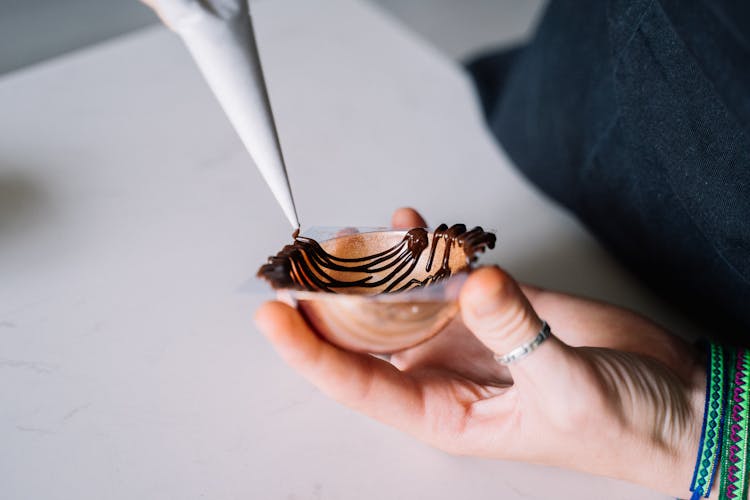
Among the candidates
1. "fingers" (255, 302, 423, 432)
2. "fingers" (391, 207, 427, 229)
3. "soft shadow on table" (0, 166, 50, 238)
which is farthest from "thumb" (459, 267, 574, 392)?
"soft shadow on table" (0, 166, 50, 238)

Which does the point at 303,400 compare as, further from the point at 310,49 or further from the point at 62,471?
the point at 310,49

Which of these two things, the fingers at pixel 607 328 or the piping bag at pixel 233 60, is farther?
the fingers at pixel 607 328

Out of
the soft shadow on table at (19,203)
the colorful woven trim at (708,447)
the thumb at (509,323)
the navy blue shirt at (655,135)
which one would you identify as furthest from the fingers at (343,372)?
the soft shadow on table at (19,203)

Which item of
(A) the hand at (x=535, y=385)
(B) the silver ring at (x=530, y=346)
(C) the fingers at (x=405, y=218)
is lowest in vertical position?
(A) the hand at (x=535, y=385)

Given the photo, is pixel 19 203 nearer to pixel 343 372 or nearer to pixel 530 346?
pixel 343 372

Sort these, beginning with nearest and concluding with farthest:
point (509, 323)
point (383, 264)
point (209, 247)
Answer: point (509, 323) < point (383, 264) < point (209, 247)

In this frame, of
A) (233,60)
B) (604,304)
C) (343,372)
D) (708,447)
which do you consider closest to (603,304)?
(604,304)

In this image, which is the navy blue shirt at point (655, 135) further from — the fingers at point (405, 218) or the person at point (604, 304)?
the fingers at point (405, 218)

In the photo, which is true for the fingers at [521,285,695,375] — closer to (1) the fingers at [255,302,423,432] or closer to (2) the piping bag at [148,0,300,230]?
(1) the fingers at [255,302,423,432]
